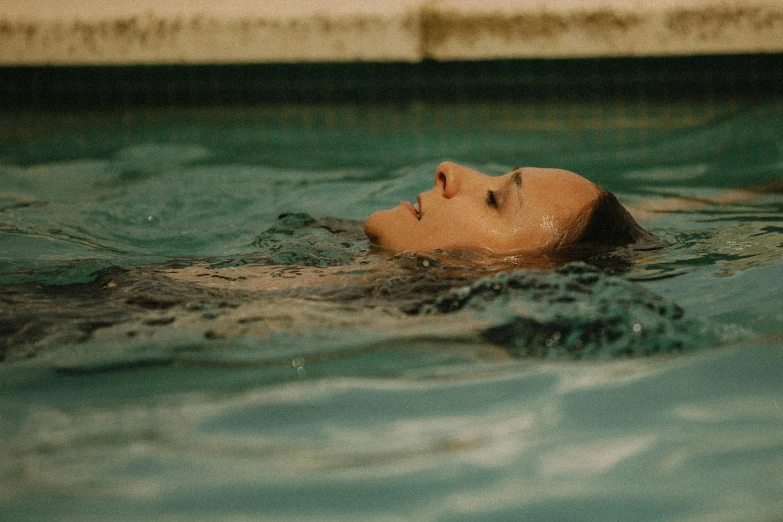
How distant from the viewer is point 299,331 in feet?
7.80

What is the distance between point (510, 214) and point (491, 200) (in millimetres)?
86

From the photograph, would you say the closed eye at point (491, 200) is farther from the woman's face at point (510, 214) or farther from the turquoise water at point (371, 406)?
the turquoise water at point (371, 406)

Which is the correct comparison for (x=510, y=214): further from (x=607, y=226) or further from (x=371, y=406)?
(x=371, y=406)

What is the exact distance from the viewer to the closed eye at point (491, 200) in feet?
10.4

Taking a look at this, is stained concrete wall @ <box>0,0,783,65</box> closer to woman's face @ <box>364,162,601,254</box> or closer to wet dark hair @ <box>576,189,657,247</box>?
wet dark hair @ <box>576,189,657,247</box>

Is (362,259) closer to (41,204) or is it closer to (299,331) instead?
(299,331)

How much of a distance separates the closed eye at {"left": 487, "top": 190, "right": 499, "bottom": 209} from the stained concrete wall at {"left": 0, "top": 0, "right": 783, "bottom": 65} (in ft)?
11.2

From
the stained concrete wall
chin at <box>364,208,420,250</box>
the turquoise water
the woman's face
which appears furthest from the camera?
the stained concrete wall

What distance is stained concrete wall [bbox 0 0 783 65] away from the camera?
6.16 meters

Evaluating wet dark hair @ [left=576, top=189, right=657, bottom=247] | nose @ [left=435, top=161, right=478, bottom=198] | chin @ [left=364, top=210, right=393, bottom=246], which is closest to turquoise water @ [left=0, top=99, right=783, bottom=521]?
wet dark hair @ [left=576, top=189, right=657, bottom=247]

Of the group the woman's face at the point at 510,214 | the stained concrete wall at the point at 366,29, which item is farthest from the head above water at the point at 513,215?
the stained concrete wall at the point at 366,29

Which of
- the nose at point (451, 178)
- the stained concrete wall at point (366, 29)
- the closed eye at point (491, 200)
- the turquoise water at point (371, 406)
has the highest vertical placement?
the stained concrete wall at point (366, 29)

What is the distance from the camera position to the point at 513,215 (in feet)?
10.3

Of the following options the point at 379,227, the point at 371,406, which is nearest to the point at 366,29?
the point at 379,227
